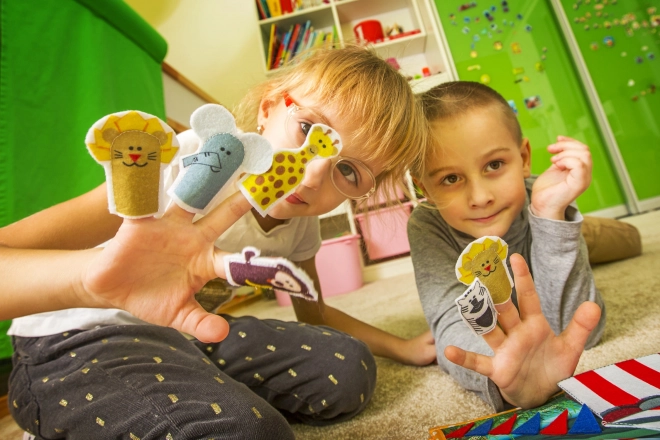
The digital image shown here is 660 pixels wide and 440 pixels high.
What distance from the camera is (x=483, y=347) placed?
503 mm

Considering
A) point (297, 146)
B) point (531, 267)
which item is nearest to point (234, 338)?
point (297, 146)

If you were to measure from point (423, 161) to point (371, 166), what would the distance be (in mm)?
69

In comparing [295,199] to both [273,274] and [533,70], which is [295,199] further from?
[533,70]

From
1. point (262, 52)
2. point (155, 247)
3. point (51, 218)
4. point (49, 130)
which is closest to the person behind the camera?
point (155, 247)

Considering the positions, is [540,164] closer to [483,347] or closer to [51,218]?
[483,347]

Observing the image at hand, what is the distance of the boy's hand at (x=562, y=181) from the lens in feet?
1.72

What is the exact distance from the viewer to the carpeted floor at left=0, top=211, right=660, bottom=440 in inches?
19.0

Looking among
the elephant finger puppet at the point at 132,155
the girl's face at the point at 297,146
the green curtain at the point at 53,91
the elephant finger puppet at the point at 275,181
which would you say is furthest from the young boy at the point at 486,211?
the green curtain at the point at 53,91

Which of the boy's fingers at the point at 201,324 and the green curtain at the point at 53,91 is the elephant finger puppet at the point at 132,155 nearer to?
the boy's fingers at the point at 201,324

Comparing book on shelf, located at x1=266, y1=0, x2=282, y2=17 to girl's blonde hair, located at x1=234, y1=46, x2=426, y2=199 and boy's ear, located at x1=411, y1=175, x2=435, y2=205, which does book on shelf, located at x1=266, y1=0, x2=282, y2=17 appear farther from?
boy's ear, located at x1=411, y1=175, x2=435, y2=205

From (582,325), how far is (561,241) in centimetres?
14

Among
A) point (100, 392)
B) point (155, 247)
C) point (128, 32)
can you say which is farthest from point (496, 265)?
point (128, 32)

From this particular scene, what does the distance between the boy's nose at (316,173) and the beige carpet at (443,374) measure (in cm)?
30

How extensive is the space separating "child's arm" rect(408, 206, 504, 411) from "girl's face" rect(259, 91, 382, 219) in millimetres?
119
